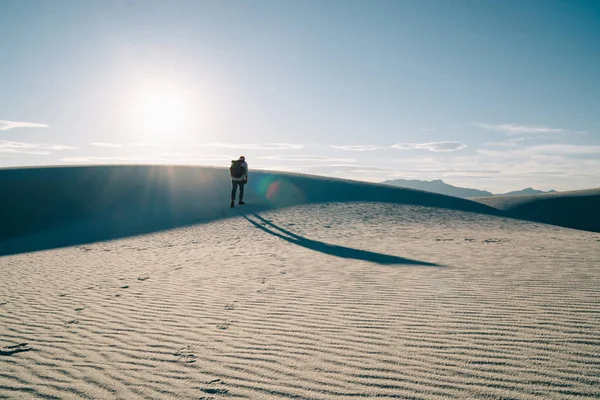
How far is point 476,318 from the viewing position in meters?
Result: 4.36

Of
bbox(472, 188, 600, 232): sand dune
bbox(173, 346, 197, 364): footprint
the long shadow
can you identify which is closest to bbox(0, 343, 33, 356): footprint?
bbox(173, 346, 197, 364): footprint

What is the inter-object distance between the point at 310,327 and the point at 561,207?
41.1 m

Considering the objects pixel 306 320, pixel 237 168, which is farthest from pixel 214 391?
pixel 237 168

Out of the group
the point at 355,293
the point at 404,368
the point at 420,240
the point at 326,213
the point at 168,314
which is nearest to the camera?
the point at 404,368

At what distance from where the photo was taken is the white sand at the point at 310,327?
10.2 ft

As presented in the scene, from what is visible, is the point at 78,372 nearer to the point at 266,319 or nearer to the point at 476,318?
the point at 266,319

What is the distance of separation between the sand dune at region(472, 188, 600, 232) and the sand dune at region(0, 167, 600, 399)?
26.6 metres

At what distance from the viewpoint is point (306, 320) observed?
4.68 metres

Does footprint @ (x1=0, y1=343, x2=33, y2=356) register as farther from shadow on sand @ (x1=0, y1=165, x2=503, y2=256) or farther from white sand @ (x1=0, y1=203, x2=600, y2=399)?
shadow on sand @ (x1=0, y1=165, x2=503, y2=256)

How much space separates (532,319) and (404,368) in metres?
1.96

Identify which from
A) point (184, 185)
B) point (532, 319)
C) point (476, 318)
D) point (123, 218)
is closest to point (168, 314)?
point (476, 318)

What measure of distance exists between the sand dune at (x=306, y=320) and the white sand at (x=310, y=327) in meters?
0.02

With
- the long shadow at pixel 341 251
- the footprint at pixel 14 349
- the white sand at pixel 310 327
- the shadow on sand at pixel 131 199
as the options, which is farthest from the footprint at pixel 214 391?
Result: the shadow on sand at pixel 131 199

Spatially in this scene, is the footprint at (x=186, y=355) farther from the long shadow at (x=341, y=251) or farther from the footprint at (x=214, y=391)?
the long shadow at (x=341, y=251)
